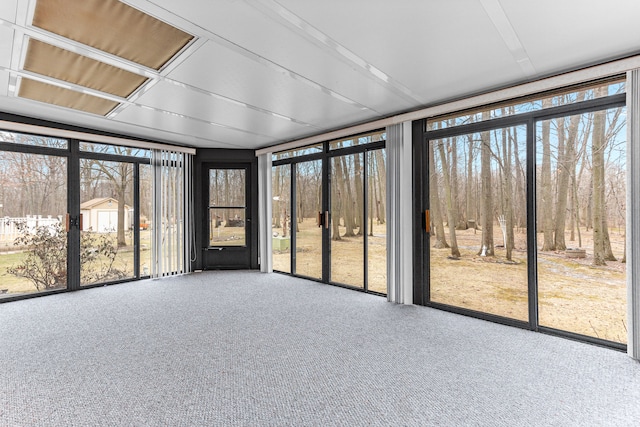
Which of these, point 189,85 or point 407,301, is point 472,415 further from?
point 189,85

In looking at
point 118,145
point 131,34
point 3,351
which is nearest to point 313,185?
point 118,145

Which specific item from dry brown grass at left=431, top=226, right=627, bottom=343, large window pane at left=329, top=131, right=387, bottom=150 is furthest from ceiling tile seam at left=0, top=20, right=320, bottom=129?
dry brown grass at left=431, top=226, right=627, bottom=343

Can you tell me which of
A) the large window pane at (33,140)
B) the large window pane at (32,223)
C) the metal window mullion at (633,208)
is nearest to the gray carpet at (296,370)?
the metal window mullion at (633,208)

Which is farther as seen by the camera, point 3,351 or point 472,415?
point 3,351

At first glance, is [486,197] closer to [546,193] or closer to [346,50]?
[546,193]

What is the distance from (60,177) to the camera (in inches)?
184

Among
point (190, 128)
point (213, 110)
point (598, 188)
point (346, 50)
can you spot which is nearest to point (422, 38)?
point (346, 50)

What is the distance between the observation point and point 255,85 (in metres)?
3.12

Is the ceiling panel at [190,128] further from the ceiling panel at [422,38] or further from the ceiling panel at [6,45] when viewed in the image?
the ceiling panel at [422,38]

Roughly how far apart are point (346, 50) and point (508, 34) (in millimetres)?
1129

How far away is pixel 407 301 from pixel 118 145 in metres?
4.91

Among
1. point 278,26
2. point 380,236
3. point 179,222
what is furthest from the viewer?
point 179,222

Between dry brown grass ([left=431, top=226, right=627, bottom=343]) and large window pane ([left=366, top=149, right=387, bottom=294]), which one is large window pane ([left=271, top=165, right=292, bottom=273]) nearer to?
large window pane ([left=366, top=149, right=387, bottom=294])

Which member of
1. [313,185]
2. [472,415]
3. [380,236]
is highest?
[313,185]
